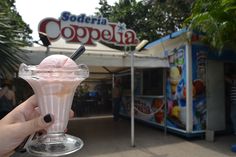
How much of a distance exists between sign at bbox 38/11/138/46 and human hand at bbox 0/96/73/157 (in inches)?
216

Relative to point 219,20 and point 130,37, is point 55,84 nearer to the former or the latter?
point 219,20

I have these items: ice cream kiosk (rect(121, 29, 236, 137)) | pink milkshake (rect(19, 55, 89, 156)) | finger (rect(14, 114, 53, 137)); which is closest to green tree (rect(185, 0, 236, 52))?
ice cream kiosk (rect(121, 29, 236, 137))

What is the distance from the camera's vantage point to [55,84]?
1.20 meters

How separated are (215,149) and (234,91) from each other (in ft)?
5.43

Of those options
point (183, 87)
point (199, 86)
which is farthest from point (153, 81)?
point (199, 86)

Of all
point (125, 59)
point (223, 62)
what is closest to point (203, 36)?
point (223, 62)

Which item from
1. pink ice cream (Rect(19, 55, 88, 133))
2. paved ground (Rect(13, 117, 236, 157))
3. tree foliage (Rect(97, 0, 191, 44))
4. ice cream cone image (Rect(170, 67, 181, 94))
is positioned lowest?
paved ground (Rect(13, 117, 236, 157))

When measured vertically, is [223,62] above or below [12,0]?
below

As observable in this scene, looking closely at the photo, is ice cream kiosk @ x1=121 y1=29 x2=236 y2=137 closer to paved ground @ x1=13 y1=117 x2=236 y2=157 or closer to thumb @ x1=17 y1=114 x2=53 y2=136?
paved ground @ x1=13 y1=117 x2=236 y2=157

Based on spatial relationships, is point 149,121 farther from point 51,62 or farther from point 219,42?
point 51,62

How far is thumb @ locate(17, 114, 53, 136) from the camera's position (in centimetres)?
118

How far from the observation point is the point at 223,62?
7895mm

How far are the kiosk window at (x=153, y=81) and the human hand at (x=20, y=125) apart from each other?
7373 mm

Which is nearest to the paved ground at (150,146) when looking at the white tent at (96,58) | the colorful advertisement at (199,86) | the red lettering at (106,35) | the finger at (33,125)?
the colorful advertisement at (199,86)
